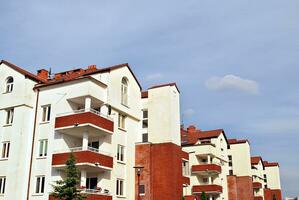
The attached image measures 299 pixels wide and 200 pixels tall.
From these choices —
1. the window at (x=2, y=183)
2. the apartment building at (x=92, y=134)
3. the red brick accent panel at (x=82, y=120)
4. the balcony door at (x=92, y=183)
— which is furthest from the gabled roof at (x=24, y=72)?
the balcony door at (x=92, y=183)

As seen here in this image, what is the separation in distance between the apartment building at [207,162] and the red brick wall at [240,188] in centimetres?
133

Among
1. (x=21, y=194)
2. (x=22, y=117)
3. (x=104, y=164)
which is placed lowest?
(x=21, y=194)

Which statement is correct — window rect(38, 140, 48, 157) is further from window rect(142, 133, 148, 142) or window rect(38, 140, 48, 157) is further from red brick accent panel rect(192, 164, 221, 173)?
red brick accent panel rect(192, 164, 221, 173)

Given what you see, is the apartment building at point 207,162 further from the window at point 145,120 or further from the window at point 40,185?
the window at point 40,185

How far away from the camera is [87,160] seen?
29.1 metres

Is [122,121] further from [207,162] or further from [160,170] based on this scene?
[207,162]

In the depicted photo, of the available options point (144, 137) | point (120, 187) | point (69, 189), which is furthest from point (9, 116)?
point (144, 137)

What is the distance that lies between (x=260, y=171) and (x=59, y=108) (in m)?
52.4

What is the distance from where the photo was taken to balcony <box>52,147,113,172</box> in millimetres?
29203

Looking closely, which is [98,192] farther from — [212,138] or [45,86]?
[212,138]

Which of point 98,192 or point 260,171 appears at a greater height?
point 260,171

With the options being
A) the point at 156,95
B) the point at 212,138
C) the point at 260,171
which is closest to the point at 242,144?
the point at 212,138

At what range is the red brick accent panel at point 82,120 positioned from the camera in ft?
98.8

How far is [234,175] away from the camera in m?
59.3
